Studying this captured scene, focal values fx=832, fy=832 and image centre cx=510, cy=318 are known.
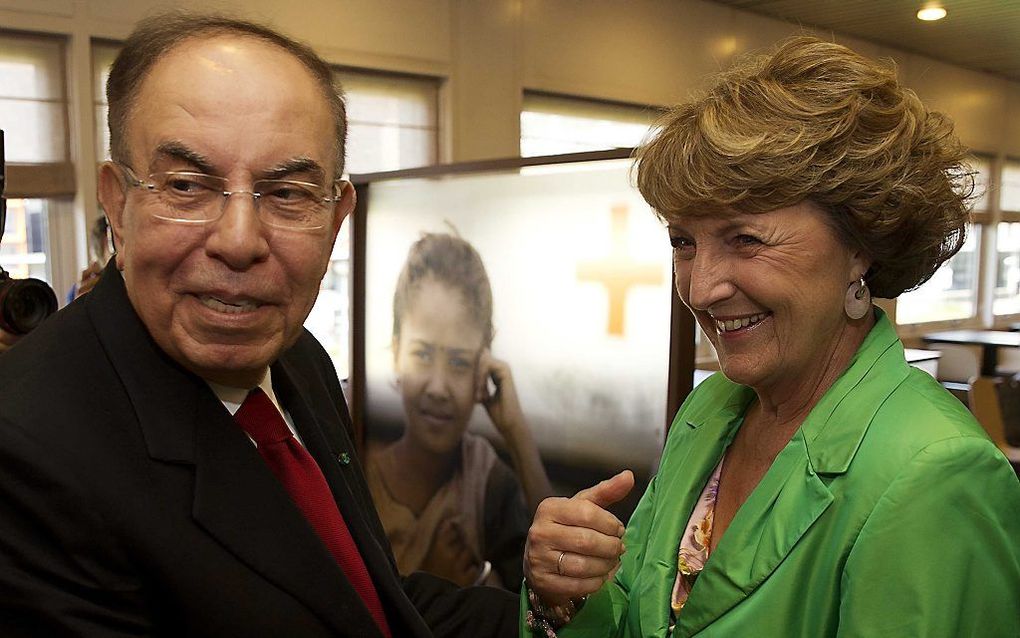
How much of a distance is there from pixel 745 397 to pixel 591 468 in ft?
2.96

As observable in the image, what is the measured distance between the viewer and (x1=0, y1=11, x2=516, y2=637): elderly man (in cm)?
85

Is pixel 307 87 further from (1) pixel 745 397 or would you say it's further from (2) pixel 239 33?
(1) pixel 745 397

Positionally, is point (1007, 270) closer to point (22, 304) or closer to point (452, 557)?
point (452, 557)

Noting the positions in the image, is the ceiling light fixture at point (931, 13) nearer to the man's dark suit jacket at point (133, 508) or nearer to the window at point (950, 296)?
the window at point (950, 296)

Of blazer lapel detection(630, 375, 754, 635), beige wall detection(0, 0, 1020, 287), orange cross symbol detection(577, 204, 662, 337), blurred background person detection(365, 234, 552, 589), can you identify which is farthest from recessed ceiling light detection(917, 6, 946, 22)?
blazer lapel detection(630, 375, 754, 635)

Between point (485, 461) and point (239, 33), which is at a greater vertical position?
point (239, 33)

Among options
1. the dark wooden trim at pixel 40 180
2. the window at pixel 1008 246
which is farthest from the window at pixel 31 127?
the window at pixel 1008 246

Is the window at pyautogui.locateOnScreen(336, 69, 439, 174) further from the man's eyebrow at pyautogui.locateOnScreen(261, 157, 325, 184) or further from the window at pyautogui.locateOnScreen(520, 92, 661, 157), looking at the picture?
the man's eyebrow at pyautogui.locateOnScreen(261, 157, 325, 184)

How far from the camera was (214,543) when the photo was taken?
3.06 feet

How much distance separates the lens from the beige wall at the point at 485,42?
12.6 feet

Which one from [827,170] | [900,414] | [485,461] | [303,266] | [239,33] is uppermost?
[239,33]

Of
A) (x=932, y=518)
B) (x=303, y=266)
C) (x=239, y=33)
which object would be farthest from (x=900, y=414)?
(x=239, y=33)

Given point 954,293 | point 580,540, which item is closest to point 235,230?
point 580,540

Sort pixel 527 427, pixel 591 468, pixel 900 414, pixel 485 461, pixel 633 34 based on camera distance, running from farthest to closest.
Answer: pixel 633 34 < pixel 485 461 < pixel 527 427 < pixel 591 468 < pixel 900 414
